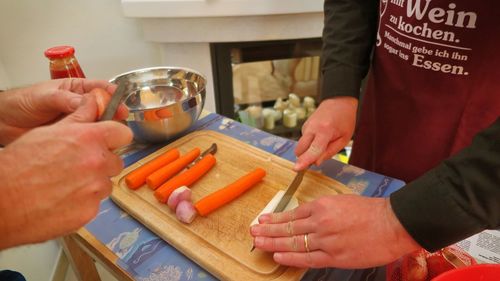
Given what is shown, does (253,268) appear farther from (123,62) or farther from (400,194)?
(123,62)

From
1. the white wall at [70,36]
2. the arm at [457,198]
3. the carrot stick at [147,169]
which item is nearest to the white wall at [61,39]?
the white wall at [70,36]

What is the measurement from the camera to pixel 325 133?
2.39ft

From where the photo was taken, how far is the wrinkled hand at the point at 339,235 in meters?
0.48

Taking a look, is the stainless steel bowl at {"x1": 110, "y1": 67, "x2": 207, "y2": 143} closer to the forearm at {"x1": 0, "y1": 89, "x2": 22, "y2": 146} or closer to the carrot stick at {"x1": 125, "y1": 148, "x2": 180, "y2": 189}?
the carrot stick at {"x1": 125, "y1": 148, "x2": 180, "y2": 189}

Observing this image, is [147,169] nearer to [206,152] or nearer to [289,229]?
[206,152]

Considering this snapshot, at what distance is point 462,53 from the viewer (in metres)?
0.66

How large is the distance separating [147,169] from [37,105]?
0.80ft

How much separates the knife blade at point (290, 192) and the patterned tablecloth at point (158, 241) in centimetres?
10

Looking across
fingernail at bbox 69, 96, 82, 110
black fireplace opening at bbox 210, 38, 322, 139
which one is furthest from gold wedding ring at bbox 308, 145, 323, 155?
black fireplace opening at bbox 210, 38, 322, 139

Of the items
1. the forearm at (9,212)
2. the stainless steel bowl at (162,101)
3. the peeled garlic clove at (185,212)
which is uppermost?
the forearm at (9,212)

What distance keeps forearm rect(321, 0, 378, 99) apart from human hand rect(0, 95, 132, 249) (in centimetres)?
56

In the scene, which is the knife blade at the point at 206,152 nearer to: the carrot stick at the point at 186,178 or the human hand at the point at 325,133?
the carrot stick at the point at 186,178

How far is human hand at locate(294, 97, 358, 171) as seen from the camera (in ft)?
2.34

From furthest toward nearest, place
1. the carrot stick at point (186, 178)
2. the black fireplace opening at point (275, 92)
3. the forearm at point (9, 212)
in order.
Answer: the black fireplace opening at point (275, 92), the carrot stick at point (186, 178), the forearm at point (9, 212)
